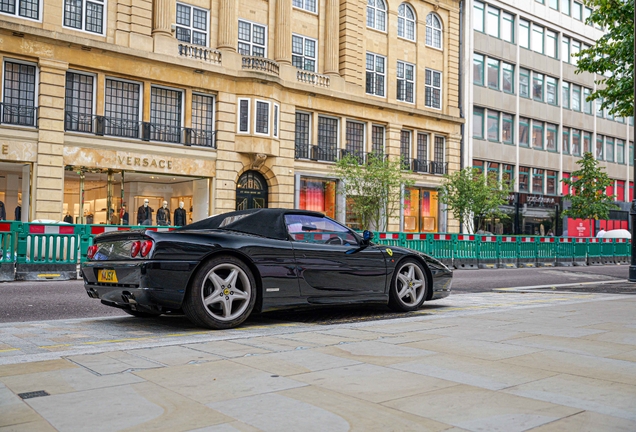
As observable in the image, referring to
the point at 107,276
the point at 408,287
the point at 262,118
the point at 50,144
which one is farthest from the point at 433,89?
the point at 107,276

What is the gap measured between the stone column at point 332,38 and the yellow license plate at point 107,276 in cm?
2733

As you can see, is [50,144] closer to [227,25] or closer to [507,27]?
[227,25]

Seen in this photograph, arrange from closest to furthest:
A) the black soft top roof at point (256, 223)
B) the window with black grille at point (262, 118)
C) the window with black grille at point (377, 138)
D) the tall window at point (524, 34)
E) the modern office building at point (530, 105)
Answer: the black soft top roof at point (256, 223) → the window with black grille at point (262, 118) → the window with black grille at point (377, 138) → the modern office building at point (530, 105) → the tall window at point (524, 34)

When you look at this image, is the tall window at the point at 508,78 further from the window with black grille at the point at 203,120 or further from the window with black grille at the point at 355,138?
the window with black grille at the point at 203,120

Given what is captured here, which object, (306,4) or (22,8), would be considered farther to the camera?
(306,4)

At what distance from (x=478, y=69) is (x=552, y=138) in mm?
9498

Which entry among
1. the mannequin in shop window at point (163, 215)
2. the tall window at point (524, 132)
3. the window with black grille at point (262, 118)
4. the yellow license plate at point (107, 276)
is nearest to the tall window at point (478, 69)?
the tall window at point (524, 132)

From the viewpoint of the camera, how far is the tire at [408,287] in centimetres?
839

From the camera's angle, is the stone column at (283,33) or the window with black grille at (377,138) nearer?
the stone column at (283,33)

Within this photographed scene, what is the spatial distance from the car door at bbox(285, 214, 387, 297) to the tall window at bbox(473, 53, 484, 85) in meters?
35.4

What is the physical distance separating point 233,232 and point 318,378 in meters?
3.12

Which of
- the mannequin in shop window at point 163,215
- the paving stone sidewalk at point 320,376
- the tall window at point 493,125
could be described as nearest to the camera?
the paving stone sidewalk at point 320,376

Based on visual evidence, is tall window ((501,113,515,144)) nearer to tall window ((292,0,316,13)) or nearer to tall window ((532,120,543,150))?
tall window ((532,120,543,150))

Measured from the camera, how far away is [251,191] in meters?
30.5
